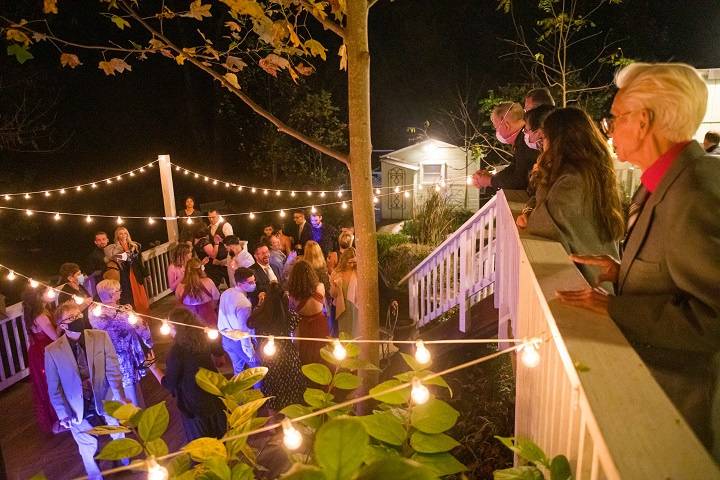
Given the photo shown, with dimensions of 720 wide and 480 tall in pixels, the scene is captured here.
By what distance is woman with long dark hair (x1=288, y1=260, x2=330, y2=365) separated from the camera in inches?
193

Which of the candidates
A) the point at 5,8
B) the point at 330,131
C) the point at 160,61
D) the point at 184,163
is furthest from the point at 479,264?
the point at 160,61

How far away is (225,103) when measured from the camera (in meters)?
15.9

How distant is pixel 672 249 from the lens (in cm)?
128

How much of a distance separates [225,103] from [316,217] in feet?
30.2

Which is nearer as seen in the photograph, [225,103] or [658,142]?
[658,142]

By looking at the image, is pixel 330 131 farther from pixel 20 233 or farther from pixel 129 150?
pixel 20 233

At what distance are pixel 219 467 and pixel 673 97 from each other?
5.77 feet

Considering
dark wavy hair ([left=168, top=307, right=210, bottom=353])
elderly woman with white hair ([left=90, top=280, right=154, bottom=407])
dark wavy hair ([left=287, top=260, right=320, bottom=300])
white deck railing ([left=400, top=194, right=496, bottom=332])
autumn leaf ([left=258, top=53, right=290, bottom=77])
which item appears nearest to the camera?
autumn leaf ([left=258, top=53, right=290, bottom=77])

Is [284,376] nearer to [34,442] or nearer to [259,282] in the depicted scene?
[259,282]

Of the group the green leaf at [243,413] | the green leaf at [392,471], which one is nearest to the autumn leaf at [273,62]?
the green leaf at [243,413]

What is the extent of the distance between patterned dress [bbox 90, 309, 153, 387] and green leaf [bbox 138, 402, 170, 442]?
3.58m

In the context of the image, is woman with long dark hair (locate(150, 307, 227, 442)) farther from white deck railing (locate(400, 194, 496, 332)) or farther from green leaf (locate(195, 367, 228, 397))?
white deck railing (locate(400, 194, 496, 332))

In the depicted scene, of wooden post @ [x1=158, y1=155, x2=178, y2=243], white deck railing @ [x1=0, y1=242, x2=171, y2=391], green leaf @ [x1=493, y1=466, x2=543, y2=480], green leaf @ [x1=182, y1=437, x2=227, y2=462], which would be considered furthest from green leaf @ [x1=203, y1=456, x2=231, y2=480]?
wooden post @ [x1=158, y1=155, x2=178, y2=243]

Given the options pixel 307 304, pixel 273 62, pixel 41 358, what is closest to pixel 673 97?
pixel 273 62
